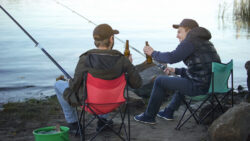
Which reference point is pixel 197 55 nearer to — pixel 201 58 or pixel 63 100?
pixel 201 58

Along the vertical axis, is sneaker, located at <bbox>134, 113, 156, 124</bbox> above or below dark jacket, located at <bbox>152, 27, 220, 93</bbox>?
below

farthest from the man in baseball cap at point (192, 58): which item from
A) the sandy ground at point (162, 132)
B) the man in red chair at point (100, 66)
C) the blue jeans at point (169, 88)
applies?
the man in red chair at point (100, 66)

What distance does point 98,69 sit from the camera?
4070mm

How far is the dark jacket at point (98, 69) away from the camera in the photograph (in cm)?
407

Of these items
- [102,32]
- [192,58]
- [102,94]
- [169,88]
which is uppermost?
[102,32]

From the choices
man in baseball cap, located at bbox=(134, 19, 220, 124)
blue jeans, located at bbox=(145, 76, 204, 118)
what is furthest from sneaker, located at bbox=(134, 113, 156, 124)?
man in baseball cap, located at bbox=(134, 19, 220, 124)

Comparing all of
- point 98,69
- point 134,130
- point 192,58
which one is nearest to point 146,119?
point 134,130

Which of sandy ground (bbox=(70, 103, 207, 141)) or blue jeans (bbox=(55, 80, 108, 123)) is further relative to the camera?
sandy ground (bbox=(70, 103, 207, 141))

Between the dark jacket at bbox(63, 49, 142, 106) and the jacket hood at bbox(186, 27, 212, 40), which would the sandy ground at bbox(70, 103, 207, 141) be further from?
the jacket hood at bbox(186, 27, 212, 40)

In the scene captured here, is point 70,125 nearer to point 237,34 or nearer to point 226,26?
point 237,34

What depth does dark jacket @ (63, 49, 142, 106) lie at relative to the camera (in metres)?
4.07

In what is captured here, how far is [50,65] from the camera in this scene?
11906 mm

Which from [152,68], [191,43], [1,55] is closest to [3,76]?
[1,55]

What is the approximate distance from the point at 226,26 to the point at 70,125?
1797cm
